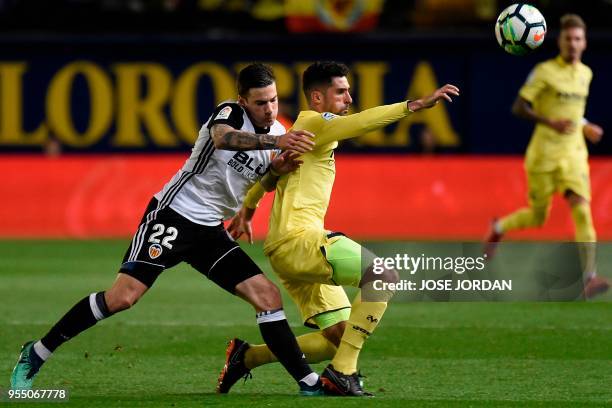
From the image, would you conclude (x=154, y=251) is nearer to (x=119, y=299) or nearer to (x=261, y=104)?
(x=119, y=299)

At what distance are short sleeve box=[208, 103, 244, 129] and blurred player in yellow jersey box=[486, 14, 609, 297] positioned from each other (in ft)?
17.4

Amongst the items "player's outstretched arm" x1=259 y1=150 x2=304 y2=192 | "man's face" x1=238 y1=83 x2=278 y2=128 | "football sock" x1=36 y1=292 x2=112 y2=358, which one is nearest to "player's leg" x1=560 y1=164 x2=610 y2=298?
"player's outstretched arm" x1=259 y1=150 x2=304 y2=192

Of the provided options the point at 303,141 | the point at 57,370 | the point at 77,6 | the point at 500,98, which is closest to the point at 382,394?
the point at 303,141

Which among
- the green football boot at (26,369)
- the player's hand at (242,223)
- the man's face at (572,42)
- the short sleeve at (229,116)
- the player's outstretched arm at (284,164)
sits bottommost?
the green football boot at (26,369)

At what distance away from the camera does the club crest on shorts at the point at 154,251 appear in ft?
24.1

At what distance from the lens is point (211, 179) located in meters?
7.50

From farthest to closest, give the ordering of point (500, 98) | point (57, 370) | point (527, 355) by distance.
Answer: point (500, 98) → point (527, 355) → point (57, 370)

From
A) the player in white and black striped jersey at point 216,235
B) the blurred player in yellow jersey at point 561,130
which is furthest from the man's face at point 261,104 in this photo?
the blurred player in yellow jersey at point 561,130

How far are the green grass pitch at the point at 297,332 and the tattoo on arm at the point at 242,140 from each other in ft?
4.45

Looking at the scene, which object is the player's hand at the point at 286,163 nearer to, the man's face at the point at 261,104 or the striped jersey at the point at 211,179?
the striped jersey at the point at 211,179

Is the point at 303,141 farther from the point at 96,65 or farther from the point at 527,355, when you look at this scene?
the point at 96,65

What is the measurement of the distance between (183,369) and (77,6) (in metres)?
14.4

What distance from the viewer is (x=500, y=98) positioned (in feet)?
69.9

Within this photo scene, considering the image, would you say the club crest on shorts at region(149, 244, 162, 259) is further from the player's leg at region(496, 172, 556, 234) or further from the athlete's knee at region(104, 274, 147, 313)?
the player's leg at region(496, 172, 556, 234)
